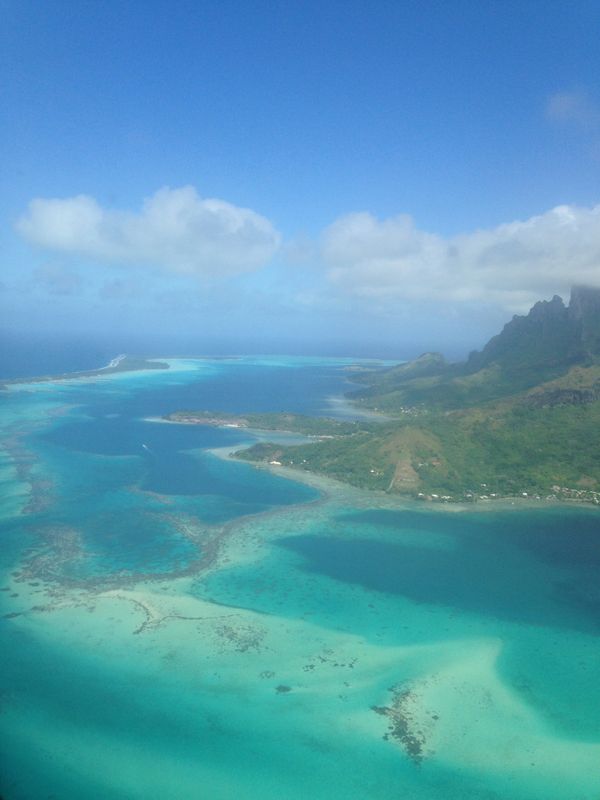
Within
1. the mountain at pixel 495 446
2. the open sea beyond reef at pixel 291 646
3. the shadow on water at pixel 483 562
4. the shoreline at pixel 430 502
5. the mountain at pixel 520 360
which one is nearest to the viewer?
the open sea beyond reef at pixel 291 646

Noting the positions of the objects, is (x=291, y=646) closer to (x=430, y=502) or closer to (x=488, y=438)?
(x=430, y=502)

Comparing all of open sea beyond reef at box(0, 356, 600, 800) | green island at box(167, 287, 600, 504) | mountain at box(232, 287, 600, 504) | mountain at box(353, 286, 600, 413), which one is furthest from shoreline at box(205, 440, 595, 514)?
mountain at box(353, 286, 600, 413)

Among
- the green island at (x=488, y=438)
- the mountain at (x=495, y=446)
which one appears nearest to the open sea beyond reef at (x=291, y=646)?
the mountain at (x=495, y=446)

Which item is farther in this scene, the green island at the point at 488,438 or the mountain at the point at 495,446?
the green island at the point at 488,438

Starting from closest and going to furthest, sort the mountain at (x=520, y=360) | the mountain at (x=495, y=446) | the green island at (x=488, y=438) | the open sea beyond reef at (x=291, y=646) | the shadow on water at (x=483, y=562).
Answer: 1. the open sea beyond reef at (x=291, y=646)
2. the shadow on water at (x=483, y=562)
3. the mountain at (x=495, y=446)
4. the green island at (x=488, y=438)
5. the mountain at (x=520, y=360)

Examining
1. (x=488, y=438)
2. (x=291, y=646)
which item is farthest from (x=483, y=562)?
(x=488, y=438)

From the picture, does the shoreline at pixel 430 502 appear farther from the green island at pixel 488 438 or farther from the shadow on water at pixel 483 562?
the shadow on water at pixel 483 562

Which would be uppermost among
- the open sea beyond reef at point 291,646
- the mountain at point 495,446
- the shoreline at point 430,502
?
the mountain at point 495,446

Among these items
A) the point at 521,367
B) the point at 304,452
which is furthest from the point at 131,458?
the point at 521,367
